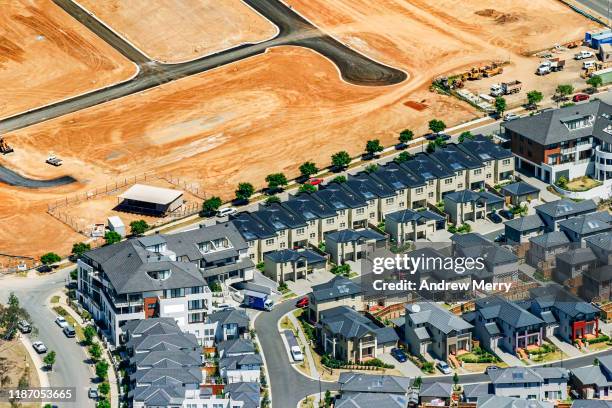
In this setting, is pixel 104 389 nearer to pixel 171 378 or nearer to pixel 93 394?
pixel 93 394

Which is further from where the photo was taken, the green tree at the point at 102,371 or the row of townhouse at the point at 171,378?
the green tree at the point at 102,371

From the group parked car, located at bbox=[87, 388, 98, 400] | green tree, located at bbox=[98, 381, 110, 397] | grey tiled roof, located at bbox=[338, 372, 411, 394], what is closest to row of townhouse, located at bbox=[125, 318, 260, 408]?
green tree, located at bbox=[98, 381, 110, 397]

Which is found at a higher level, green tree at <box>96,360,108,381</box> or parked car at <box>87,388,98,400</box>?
green tree at <box>96,360,108,381</box>

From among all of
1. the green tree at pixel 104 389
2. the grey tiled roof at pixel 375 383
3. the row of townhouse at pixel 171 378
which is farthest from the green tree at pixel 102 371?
the grey tiled roof at pixel 375 383

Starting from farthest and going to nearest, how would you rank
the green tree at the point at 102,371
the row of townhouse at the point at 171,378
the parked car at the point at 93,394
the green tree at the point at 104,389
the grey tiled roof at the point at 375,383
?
1. the green tree at the point at 102,371
2. the parked car at the point at 93,394
3. the green tree at the point at 104,389
4. the grey tiled roof at the point at 375,383
5. the row of townhouse at the point at 171,378

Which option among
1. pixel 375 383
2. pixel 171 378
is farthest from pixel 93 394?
pixel 375 383

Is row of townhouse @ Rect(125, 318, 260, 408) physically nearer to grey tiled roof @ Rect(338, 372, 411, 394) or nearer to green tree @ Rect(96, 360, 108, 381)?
green tree @ Rect(96, 360, 108, 381)

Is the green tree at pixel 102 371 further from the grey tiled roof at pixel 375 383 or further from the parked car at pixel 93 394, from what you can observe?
the grey tiled roof at pixel 375 383
